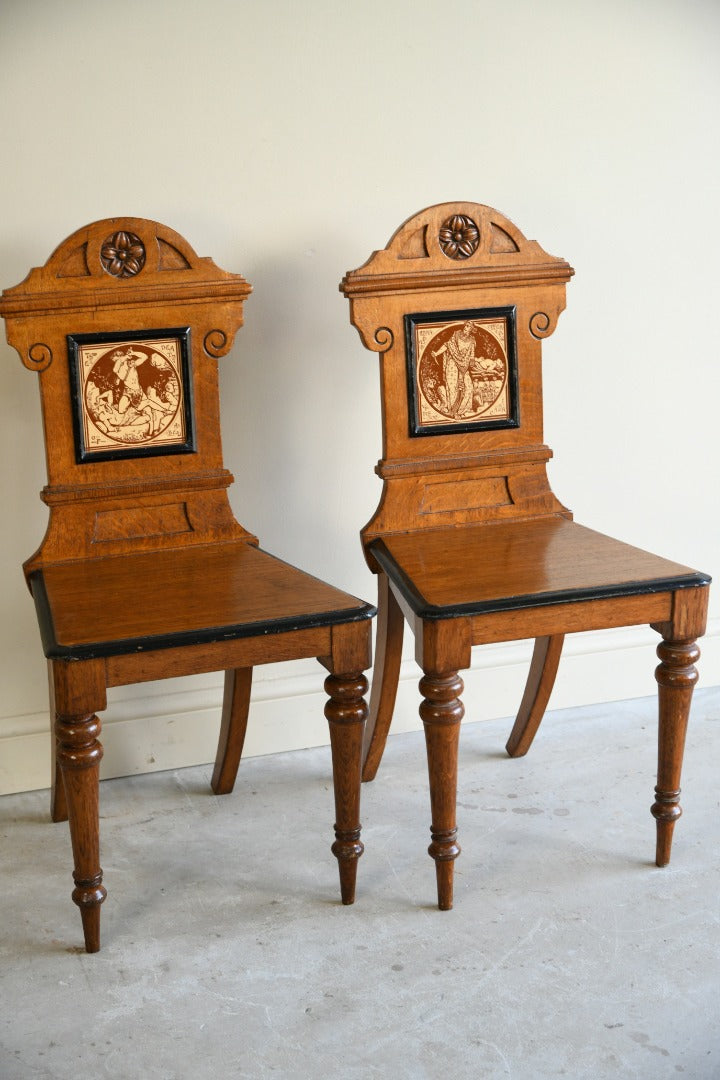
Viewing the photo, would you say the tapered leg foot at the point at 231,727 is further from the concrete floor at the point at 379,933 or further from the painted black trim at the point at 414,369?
the painted black trim at the point at 414,369

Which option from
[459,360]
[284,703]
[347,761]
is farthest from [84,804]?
[459,360]

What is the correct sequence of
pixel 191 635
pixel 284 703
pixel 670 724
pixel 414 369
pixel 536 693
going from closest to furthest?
1. pixel 191 635
2. pixel 670 724
3. pixel 414 369
4. pixel 536 693
5. pixel 284 703

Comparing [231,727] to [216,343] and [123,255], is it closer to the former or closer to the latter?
[216,343]

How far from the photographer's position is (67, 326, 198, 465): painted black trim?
2.13m

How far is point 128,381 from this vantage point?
218 centimetres

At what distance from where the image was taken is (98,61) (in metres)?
2.26

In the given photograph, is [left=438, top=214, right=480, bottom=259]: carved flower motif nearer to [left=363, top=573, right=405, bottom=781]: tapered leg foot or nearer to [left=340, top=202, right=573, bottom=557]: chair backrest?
[left=340, top=202, right=573, bottom=557]: chair backrest

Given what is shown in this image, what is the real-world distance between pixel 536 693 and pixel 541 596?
64 centimetres

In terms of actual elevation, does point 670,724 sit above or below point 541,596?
below

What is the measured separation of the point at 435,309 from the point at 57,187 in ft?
2.48

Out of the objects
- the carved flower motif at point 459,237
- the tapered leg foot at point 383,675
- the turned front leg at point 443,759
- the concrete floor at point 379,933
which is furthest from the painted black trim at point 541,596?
the carved flower motif at point 459,237

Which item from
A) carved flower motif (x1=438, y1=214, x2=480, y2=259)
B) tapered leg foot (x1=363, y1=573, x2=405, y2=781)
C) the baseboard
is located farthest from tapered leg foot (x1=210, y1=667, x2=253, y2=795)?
carved flower motif (x1=438, y1=214, x2=480, y2=259)

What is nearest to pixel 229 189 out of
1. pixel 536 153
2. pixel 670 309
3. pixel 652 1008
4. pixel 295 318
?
pixel 295 318

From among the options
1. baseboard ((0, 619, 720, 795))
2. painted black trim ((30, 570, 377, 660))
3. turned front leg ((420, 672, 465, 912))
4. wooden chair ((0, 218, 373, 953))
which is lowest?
baseboard ((0, 619, 720, 795))
